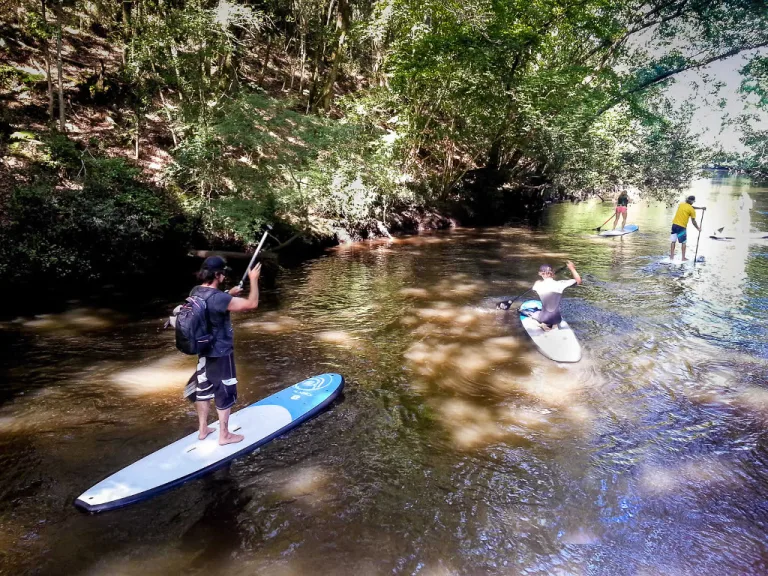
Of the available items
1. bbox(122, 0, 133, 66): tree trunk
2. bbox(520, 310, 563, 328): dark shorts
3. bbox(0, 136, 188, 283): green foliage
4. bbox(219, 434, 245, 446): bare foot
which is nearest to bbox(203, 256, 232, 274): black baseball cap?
bbox(219, 434, 245, 446): bare foot

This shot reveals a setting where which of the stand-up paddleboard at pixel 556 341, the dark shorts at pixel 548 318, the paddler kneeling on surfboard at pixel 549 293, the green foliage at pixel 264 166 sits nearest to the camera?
the stand-up paddleboard at pixel 556 341

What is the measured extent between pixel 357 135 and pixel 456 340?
8305 millimetres

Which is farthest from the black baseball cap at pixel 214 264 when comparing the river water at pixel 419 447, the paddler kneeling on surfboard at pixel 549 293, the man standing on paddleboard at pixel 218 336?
the paddler kneeling on surfboard at pixel 549 293

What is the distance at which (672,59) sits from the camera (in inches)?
779

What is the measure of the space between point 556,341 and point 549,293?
73cm

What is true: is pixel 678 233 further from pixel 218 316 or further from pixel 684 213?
pixel 218 316

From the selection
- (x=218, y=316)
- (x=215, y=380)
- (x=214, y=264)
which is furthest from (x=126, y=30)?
(x=215, y=380)

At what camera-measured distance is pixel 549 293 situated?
6992 mm

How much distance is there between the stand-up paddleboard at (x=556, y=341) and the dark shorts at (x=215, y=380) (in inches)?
179

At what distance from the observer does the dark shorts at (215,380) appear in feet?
12.8

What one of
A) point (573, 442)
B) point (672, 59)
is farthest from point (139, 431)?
point (672, 59)

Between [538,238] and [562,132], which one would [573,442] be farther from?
[562,132]

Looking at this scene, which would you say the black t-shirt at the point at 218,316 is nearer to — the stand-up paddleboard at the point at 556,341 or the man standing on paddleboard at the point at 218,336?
the man standing on paddleboard at the point at 218,336

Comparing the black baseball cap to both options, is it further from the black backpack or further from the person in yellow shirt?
the person in yellow shirt
